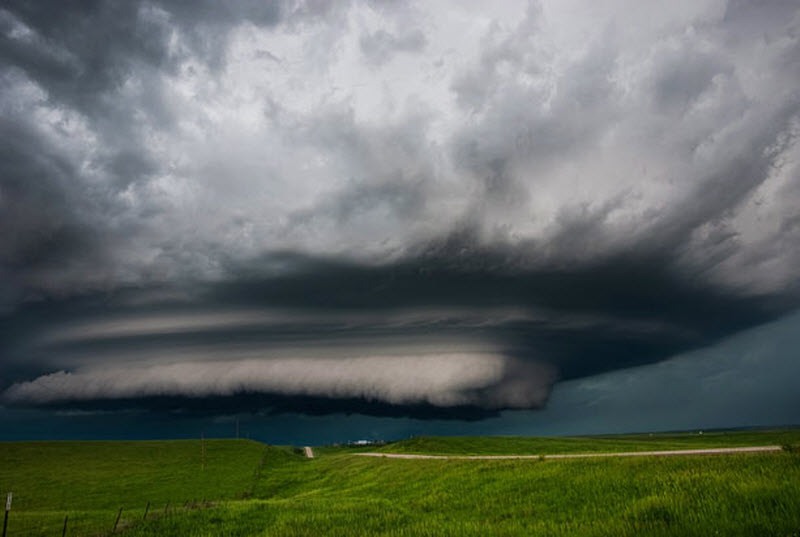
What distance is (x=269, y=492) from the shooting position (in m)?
68.5

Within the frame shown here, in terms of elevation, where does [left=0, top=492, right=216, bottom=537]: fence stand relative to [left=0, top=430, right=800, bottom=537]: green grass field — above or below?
below

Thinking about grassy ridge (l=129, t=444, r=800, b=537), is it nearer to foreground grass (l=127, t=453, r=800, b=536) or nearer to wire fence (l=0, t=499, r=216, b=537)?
foreground grass (l=127, t=453, r=800, b=536)

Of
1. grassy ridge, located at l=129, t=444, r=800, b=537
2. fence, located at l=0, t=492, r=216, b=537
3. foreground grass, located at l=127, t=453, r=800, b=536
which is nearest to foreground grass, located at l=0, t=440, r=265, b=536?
fence, located at l=0, t=492, r=216, b=537

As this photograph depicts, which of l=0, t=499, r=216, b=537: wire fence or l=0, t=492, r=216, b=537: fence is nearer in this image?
l=0, t=499, r=216, b=537: wire fence

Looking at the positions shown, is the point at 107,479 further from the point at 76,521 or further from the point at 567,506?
the point at 567,506

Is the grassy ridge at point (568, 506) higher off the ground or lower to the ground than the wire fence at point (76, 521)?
higher

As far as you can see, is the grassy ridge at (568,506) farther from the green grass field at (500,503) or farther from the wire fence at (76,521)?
the wire fence at (76,521)

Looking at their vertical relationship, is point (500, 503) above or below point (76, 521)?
above

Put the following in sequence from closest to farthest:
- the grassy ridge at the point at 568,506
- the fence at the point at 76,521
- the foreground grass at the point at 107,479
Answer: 1. the grassy ridge at the point at 568,506
2. the fence at the point at 76,521
3. the foreground grass at the point at 107,479

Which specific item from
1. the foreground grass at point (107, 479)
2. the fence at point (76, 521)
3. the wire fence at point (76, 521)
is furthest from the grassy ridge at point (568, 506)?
the foreground grass at point (107, 479)

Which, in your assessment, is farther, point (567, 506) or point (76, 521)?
point (76, 521)

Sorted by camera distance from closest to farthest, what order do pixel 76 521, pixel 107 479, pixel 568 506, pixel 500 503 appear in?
pixel 568 506 < pixel 500 503 < pixel 76 521 < pixel 107 479

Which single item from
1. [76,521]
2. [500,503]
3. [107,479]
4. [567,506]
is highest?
[567,506]

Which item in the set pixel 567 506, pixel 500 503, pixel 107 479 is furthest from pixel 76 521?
pixel 107 479
